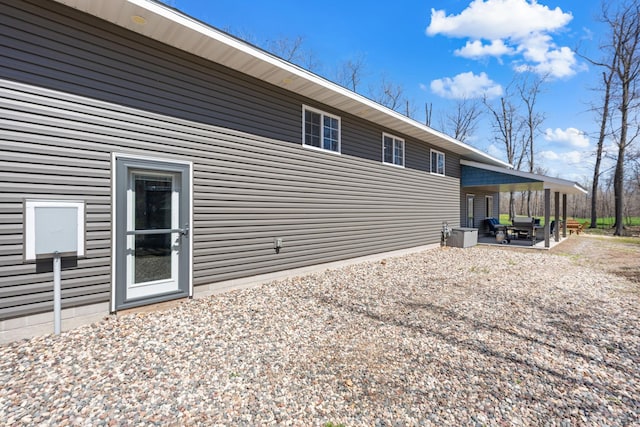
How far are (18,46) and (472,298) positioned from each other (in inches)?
270

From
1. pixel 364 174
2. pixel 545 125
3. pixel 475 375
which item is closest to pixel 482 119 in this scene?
→ pixel 545 125

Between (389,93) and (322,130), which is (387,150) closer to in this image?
(322,130)

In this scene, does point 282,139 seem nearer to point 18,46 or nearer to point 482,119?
point 18,46

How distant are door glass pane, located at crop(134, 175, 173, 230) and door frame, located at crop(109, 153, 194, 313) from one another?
0.19 meters

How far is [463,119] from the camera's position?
2597 centimetres

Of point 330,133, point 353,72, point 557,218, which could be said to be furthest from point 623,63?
point 330,133

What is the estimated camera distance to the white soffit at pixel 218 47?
3494 mm

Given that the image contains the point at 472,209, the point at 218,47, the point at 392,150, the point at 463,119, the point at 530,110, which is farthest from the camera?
the point at 463,119

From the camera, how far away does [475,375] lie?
2.55 m

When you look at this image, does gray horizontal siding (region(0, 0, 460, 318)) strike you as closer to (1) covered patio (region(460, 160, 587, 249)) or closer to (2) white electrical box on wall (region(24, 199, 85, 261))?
(2) white electrical box on wall (region(24, 199, 85, 261))

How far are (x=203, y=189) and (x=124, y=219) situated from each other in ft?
3.84

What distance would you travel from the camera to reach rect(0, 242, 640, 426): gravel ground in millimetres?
2066

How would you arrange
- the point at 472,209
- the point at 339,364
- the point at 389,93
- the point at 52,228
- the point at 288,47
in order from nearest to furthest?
the point at 339,364, the point at 52,228, the point at 472,209, the point at 288,47, the point at 389,93

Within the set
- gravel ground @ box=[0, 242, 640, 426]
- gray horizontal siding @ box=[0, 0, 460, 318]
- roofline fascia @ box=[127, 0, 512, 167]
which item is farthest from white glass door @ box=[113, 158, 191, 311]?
roofline fascia @ box=[127, 0, 512, 167]
